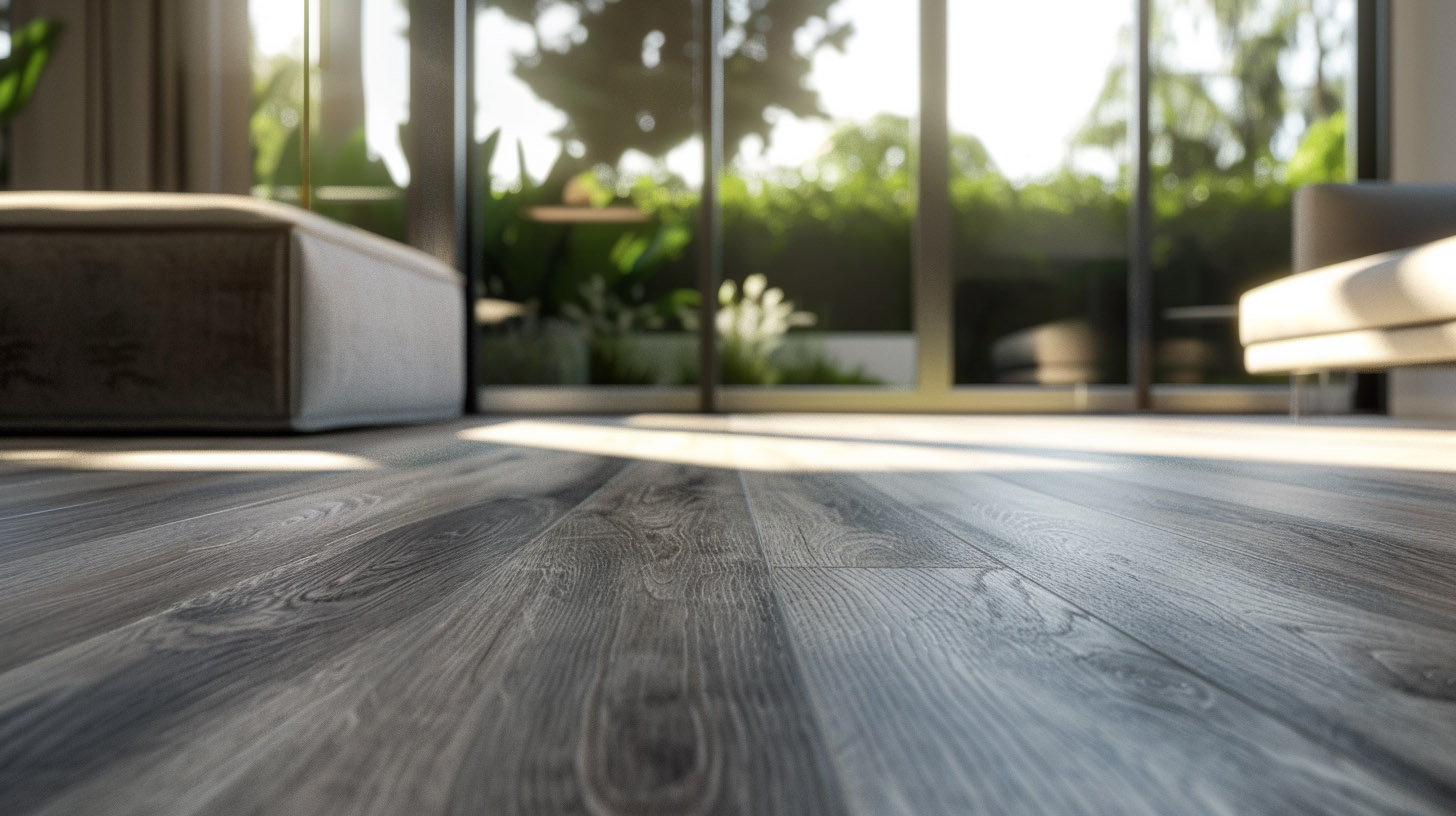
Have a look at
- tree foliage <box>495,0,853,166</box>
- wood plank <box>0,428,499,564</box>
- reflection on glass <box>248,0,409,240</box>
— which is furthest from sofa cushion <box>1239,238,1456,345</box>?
reflection on glass <box>248,0,409,240</box>

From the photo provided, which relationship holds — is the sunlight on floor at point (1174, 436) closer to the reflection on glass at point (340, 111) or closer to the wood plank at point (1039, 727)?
the wood plank at point (1039, 727)

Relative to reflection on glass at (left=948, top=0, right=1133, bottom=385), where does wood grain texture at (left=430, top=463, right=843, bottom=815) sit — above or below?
below

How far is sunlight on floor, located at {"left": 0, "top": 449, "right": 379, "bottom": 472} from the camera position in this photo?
1.31m

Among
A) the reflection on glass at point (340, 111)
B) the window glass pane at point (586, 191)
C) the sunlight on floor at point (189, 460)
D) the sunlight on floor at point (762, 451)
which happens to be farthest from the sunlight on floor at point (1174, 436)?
the reflection on glass at point (340, 111)

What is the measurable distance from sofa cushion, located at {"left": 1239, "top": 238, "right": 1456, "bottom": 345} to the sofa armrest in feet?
0.85

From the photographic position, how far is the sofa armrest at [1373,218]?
275 cm

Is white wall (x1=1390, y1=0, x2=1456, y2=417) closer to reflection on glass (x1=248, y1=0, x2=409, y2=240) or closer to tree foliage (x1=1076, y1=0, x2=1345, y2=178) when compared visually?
tree foliage (x1=1076, y1=0, x2=1345, y2=178)

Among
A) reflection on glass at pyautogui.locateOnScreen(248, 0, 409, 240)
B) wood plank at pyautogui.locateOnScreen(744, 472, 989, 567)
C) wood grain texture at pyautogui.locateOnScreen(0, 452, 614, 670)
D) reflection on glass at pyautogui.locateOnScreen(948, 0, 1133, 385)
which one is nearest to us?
wood grain texture at pyautogui.locateOnScreen(0, 452, 614, 670)

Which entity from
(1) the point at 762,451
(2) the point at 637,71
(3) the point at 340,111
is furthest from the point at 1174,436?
(3) the point at 340,111

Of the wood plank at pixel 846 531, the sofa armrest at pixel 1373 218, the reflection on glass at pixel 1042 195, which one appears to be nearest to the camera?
the wood plank at pixel 846 531

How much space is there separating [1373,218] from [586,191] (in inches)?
97.2

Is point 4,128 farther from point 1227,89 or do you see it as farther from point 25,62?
point 1227,89

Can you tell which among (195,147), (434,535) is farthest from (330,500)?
(195,147)

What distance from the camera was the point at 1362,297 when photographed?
7.23 ft
